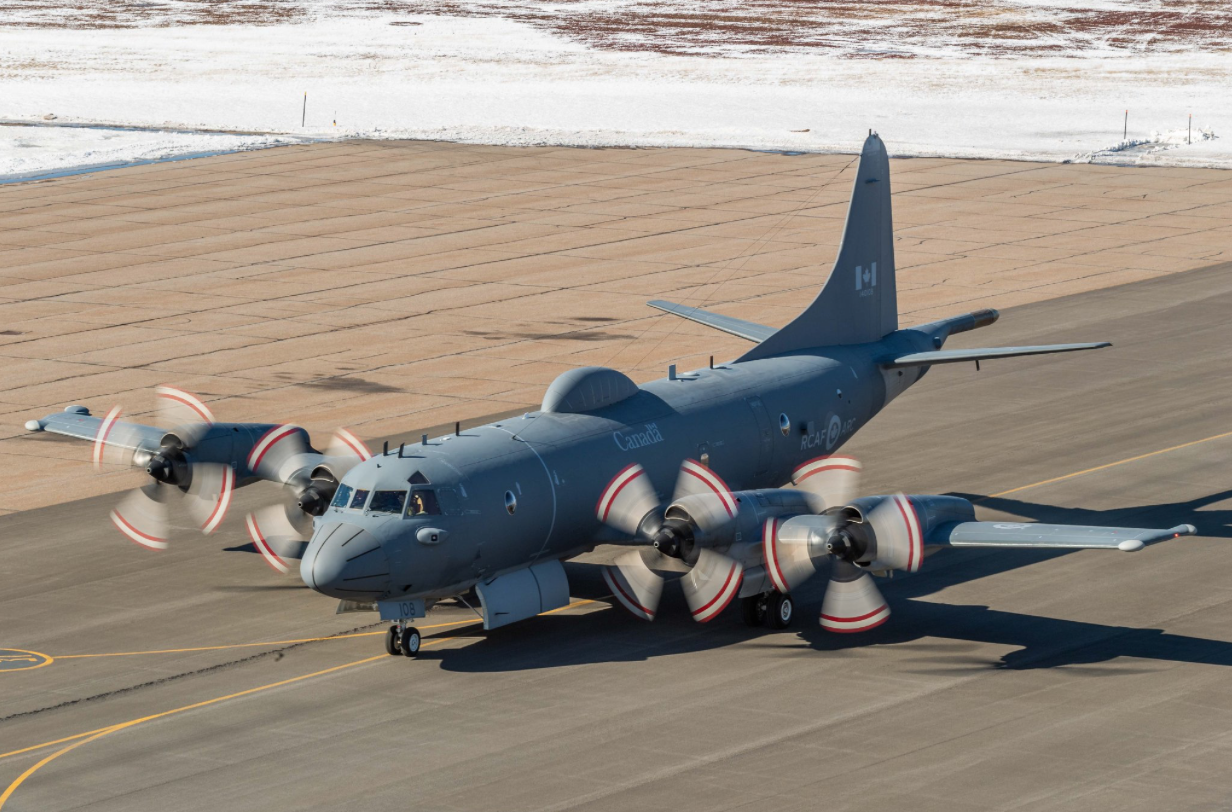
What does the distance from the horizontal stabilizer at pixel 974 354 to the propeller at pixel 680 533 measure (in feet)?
25.2

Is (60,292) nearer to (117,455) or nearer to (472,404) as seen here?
(472,404)

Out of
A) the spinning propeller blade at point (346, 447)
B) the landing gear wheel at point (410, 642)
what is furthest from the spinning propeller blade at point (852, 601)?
the spinning propeller blade at point (346, 447)

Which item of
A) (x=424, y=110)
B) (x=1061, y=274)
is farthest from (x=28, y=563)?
(x=424, y=110)

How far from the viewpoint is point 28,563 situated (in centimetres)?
3475

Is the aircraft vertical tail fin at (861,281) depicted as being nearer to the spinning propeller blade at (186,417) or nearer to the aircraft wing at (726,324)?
the aircraft wing at (726,324)

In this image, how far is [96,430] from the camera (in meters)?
35.0

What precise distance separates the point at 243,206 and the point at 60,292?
15984 millimetres

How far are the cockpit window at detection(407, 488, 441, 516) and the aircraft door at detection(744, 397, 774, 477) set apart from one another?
26.3 ft

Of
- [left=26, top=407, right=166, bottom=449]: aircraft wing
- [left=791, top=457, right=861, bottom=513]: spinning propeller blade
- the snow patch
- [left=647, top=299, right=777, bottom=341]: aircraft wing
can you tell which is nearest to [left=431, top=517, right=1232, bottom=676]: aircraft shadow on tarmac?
[left=791, top=457, right=861, bottom=513]: spinning propeller blade

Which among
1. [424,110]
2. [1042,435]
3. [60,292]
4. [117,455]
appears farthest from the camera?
[424,110]

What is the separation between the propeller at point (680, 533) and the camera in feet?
93.0

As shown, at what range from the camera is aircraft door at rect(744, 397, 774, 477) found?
33406 millimetres

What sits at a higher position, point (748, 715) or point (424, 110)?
point (424, 110)

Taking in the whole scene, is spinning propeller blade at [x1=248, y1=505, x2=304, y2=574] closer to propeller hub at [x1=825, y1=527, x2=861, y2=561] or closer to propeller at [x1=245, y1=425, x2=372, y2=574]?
propeller at [x1=245, y1=425, x2=372, y2=574]
